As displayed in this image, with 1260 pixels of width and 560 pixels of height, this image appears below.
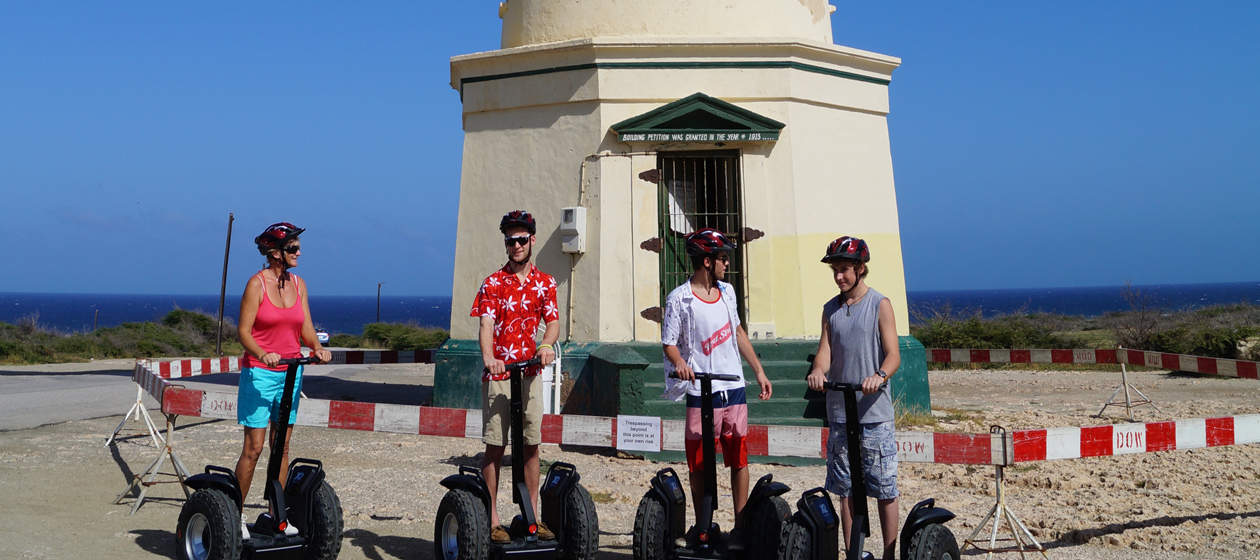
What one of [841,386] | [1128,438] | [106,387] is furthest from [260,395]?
[106,387]

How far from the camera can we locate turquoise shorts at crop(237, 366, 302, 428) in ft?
16.9

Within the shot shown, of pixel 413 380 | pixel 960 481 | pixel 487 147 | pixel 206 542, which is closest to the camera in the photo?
pixel 206 542

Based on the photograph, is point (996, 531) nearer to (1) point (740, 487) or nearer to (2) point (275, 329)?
(1) point (740, 487)

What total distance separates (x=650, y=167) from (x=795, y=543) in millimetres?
6454

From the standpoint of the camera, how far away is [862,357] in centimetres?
452

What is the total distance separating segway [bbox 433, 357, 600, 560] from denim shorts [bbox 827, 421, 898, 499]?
135 cm

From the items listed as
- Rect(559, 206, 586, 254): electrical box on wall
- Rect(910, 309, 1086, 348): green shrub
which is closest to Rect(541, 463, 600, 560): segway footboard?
Rect(559, 206, 586, 254): electrical box on wall

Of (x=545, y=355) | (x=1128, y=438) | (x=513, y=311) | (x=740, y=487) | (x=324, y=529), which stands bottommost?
(x=324, y=529)

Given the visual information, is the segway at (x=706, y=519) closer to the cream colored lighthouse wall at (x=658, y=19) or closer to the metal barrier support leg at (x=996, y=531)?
the metal barrier support leg at (x=996, y=531)

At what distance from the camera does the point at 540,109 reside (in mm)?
10664

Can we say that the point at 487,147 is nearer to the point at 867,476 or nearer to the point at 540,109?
the point at 540,109

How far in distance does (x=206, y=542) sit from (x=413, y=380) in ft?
42.1

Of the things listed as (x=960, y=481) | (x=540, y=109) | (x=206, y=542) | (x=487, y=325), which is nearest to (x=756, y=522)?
(x=487, y=325)

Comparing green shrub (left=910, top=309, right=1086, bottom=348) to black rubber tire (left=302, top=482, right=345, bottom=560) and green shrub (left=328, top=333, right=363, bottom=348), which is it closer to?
black rubber tire (left=302, top=482, right=345, bottom=560)
